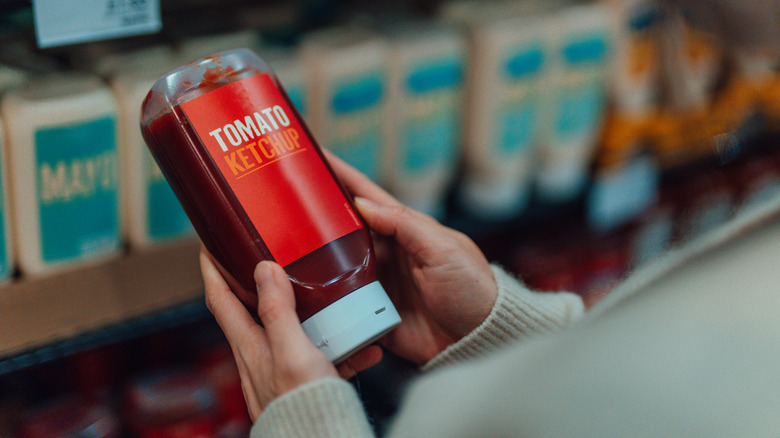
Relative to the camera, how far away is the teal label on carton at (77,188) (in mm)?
759

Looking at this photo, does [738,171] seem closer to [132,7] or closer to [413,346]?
[413,346]

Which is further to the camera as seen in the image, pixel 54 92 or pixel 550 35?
pixel 550 35

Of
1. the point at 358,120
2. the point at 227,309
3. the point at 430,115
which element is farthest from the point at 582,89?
the point at 227,309

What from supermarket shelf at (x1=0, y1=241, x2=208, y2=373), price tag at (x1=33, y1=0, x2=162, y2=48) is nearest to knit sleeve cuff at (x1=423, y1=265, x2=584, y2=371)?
supermarket shelf at (x1=0, y1=241, x2=208, y2=373)

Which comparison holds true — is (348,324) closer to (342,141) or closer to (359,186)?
(359,186)

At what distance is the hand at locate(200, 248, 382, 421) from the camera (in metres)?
0.54

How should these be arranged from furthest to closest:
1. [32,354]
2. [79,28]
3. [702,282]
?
[32,354]
[79,28]
[702,282]

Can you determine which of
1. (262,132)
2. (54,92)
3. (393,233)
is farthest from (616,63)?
(54,92)

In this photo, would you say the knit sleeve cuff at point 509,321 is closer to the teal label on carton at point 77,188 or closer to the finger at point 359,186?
the finger at point 359,186

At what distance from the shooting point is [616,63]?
124 centimetres

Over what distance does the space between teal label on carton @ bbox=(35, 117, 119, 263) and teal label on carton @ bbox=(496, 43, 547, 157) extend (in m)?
0.65

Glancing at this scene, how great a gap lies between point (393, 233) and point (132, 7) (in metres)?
0.40

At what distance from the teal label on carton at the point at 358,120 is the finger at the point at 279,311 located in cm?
44

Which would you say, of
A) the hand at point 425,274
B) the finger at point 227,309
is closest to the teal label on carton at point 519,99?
the hand at point 425,274
